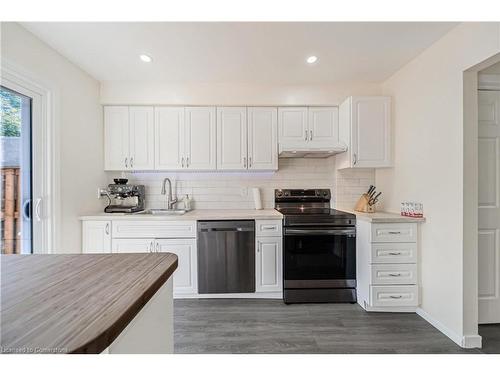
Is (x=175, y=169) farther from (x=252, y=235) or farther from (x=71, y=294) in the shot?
(x=71, y=294)

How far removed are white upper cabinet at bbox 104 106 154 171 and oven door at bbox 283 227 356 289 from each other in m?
1.89

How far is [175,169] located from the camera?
10.1 ft

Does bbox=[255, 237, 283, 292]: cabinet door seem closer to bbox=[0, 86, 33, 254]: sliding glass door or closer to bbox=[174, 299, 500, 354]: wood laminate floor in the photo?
bbox=[174, 299, 500, 354]: wood laminate floor

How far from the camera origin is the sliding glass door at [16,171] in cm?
195

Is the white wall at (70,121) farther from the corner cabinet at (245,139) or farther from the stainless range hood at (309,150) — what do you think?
the stainless range hood at (309,150)

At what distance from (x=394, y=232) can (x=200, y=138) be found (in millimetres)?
2301

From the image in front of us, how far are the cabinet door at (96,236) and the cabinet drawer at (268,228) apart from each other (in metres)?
1.57

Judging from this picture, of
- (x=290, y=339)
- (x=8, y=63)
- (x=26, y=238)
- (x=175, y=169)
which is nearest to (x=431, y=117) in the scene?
(x=290, y=339)

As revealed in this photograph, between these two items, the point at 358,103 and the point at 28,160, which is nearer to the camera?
the point at 28,160

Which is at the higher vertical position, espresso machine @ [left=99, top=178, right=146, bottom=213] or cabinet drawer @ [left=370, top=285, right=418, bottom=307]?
espresso machine @ [left=99, top=178, right=146, bottom=213]

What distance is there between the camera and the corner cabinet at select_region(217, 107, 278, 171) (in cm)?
309

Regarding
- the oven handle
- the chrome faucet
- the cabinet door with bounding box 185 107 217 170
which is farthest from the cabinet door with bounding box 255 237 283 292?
the chrome faucet

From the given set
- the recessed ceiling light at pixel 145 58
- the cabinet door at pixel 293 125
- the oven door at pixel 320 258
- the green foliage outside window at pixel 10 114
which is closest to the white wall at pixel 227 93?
the cabinet door at pixel 293 125

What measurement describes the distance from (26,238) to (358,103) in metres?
3.42
